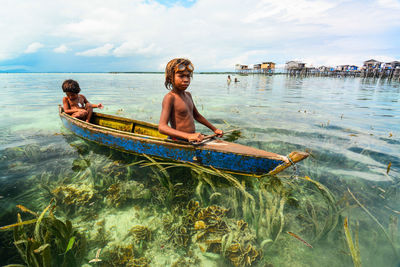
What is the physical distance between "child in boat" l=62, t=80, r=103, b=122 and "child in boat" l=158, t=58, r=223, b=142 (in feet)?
13.2

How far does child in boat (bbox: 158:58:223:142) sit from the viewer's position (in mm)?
3245

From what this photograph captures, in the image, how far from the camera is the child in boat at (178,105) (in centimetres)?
325

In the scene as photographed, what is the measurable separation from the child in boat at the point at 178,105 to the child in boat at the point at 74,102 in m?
4.03

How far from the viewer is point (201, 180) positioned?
3488 millimetres

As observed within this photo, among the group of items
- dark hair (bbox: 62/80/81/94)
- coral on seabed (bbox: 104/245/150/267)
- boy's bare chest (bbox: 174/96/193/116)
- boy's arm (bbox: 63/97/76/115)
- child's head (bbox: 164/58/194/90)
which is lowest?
coral on seabed (bbox: 104/245/150/267)

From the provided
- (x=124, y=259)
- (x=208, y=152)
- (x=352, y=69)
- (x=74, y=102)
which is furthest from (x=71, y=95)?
(x=352, y=69)

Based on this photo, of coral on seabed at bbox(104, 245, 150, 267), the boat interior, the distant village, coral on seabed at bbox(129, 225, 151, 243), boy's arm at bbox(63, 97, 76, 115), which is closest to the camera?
coral on seabed at bbox(104, 245, 150, 267)

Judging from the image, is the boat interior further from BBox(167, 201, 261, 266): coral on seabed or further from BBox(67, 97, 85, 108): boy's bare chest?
BBox(167, 201, 261, 266): coral on seabed

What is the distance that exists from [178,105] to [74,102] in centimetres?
486

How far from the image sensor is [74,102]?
6.28m

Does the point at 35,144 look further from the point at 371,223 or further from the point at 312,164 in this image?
the point at 371,223

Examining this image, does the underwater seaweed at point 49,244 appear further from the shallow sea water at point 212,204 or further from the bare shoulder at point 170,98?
the bare shoulder at point 170,98

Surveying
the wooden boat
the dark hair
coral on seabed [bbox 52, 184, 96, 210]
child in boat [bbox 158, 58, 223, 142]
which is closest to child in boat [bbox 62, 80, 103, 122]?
the dark hair

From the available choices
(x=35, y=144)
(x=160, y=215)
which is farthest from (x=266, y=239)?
(x=35, y=144)
